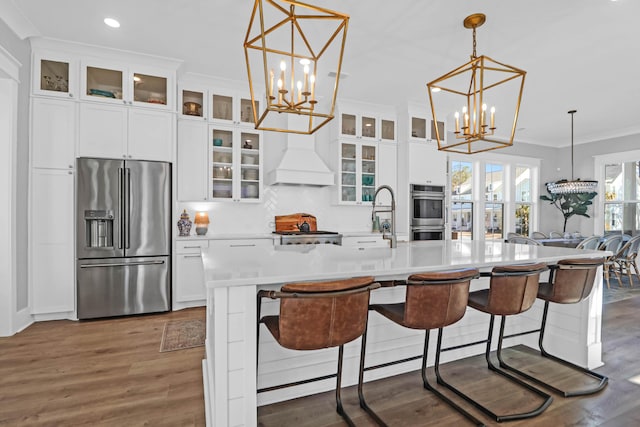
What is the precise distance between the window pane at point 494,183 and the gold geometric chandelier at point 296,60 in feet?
13.3

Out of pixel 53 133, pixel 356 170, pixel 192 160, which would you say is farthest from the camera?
pixel 356 170

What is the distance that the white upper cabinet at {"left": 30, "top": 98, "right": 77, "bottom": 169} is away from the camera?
346 centimetres

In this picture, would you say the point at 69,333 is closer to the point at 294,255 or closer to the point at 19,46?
the point at 294,255

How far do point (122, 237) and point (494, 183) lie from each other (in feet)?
22.7

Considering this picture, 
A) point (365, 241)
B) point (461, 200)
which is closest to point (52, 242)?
point (365, 241)

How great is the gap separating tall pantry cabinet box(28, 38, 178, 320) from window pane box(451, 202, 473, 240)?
218 inches

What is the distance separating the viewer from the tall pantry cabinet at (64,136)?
3.47 meters

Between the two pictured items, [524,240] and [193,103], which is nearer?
[193,103]

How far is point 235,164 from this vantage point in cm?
456

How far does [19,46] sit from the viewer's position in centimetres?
328

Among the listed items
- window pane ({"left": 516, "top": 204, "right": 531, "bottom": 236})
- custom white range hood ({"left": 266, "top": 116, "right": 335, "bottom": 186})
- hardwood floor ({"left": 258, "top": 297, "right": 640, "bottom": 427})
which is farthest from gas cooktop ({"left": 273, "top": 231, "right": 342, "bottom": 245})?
window pane ({"left": 516, "top": 204, "right": 531, "bottom": 236})

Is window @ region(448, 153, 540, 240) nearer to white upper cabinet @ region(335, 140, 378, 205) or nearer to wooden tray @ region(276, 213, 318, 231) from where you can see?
white upper cabinet @ region(335, 140, 378, 205)

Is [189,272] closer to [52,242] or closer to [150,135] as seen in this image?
[52,242]

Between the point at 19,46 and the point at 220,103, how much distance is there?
6.64 feet
